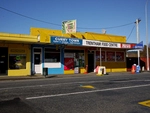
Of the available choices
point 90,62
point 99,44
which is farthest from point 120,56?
point 99,44

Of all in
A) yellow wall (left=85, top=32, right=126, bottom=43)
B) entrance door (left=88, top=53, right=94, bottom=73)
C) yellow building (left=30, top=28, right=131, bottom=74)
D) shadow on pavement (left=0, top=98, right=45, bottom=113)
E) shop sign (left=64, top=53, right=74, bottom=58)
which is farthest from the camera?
yellow wall (left=85, top=32, right=126, bottom=43)

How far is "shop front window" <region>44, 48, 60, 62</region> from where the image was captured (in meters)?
22.9

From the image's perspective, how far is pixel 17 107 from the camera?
21.5 ft

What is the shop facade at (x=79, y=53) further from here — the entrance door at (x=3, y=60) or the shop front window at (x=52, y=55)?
the entrance door at (x=3, y=60)

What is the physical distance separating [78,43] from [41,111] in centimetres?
1696

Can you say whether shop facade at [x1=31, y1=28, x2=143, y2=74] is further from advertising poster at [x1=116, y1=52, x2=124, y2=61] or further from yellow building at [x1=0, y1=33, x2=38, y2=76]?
yellow building at [x1=0, y1=33, x2=38, y2=76]

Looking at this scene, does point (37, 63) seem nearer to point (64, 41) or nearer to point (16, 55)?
point (16, 55)

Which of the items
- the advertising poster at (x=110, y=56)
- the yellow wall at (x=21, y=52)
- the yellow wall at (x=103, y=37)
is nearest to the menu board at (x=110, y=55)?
the advertising poster at (x=110, y=56)

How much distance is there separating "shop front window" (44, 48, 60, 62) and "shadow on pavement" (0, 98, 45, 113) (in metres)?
15.4

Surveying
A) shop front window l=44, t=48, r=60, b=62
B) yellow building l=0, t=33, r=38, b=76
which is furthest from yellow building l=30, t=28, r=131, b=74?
yellow building l=0, t=33, r=38, b=76

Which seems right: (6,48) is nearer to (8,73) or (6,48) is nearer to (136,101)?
(8,73)

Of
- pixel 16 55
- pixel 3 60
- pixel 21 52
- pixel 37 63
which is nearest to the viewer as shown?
pixel 3 60

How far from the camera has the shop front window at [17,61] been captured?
20.6m

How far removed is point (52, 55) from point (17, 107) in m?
16.8
